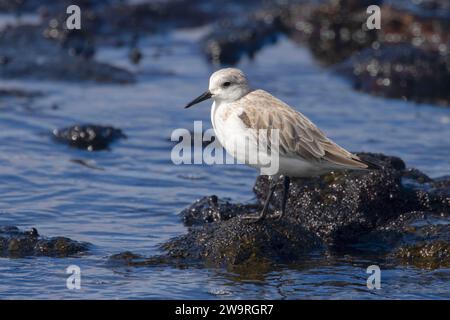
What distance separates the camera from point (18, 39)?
17.2 m

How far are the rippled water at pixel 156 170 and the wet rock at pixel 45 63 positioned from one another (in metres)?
0.31

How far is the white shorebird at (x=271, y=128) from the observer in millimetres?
8547

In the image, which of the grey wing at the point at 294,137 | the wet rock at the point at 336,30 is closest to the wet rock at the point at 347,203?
the grey wing at the point at 294,137

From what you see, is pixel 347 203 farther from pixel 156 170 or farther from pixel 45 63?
pixel 45 63

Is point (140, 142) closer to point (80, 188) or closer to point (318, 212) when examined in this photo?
point (80, 188)

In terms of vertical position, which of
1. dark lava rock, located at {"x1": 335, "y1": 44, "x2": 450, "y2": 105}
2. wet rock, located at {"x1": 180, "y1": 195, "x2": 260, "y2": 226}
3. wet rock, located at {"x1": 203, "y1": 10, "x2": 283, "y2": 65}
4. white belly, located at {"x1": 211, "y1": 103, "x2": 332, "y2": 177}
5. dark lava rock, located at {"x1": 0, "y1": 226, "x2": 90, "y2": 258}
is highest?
wet rock, located at {"x1": 203, "y1": 10, "x2": 283, "y2": 65}

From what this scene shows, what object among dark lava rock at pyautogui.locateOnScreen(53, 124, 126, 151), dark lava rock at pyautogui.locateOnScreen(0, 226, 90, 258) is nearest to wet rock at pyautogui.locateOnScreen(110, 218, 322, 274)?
dark lava rock at pyautogui.locateOnScreen(0, 226, 90, 258)

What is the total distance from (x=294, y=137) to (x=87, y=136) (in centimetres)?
486

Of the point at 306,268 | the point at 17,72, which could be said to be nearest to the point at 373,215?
the point at 306,268

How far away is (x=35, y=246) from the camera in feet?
29.7

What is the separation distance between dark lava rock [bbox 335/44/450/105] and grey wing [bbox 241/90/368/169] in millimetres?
7521

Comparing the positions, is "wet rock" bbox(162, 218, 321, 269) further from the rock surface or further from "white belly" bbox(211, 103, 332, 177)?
"white belly" bbox(211, 103, 332, 177)

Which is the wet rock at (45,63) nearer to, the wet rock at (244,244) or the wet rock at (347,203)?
the wet rock at (347,203)

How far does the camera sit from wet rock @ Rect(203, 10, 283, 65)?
715 inches
